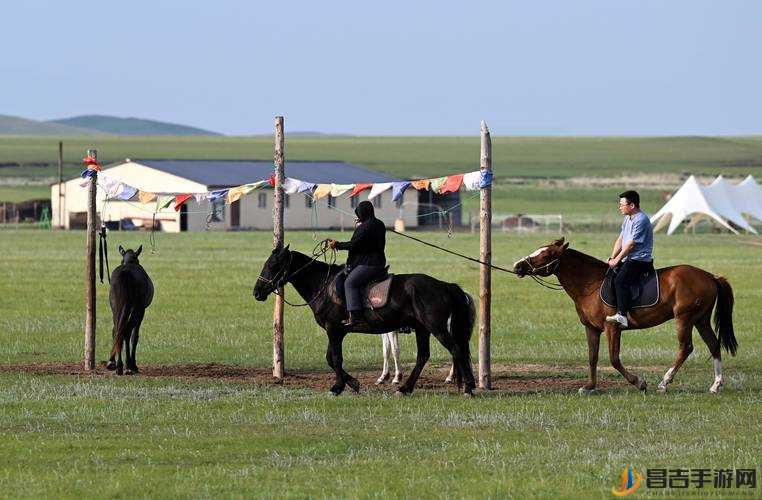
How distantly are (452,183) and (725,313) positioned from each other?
154 inches

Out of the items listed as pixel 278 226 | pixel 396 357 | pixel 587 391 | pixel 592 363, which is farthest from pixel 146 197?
pixel 587 391

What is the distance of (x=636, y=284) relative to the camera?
18016mm

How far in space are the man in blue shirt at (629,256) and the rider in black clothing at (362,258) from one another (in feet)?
9.45

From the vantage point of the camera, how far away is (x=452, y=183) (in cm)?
1925

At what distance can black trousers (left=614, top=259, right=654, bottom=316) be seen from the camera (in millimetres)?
17828

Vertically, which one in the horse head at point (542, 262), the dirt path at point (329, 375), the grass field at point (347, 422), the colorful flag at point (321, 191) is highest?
the colorful flag at point (321, 191)

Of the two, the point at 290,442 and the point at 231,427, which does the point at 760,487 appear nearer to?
the point at 290,442

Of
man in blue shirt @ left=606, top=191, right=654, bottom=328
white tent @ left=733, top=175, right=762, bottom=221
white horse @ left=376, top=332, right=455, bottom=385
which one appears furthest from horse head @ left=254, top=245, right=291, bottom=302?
white tent @ left=733, top=175, right=762, bottom=221

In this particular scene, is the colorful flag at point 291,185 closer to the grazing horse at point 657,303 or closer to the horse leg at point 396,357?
the horse leg at point 396,357

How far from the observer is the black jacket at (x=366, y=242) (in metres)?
17.4

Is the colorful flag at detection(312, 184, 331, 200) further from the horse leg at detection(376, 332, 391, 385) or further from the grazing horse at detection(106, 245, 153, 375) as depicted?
the grazing horse at detection(106, 245, 153, 375)

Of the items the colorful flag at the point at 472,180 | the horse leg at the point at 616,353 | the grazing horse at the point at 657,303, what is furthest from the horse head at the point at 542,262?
the colorful flag at the point at 472,180

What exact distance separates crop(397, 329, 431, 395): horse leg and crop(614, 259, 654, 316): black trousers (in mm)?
2381

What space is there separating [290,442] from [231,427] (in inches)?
45.2
